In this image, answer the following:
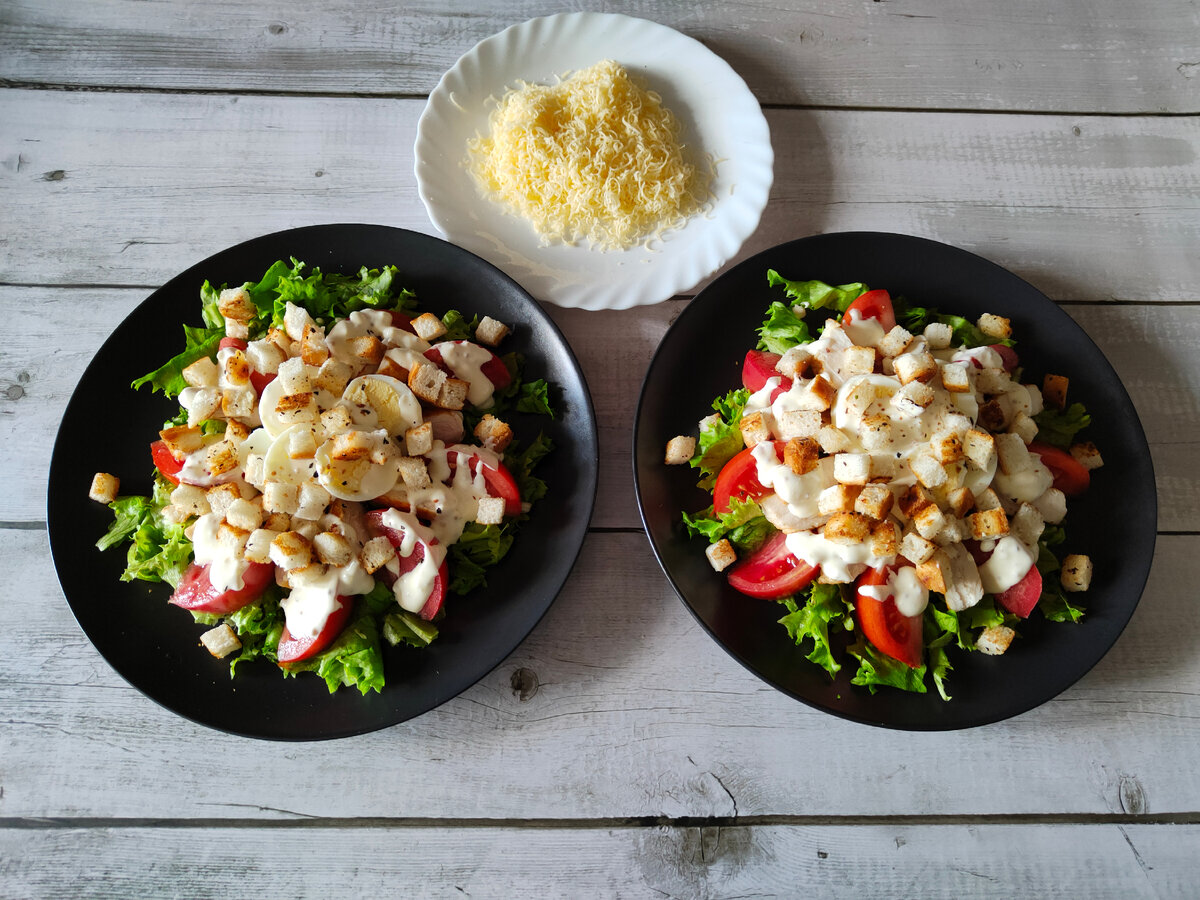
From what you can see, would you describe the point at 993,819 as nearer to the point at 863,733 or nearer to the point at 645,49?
the point at 863,733

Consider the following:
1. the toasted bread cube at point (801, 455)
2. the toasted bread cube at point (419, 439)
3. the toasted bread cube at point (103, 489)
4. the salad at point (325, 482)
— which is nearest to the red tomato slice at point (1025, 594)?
the toasted bread cube at point (801, 455)

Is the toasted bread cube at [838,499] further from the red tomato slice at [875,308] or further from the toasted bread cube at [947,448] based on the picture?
the red tomato slice at [875,308]

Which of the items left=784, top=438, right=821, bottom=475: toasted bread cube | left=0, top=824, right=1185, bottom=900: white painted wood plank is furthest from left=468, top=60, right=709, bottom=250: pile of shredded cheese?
left=0, top=824, right=1185, bottom=900: white painted wood plank

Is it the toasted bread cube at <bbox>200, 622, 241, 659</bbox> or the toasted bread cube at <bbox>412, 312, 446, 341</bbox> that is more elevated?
the toasted bread cube at <bbox>412, 312, 446, 341</bbox>

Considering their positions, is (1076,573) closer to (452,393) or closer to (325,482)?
(452,393)

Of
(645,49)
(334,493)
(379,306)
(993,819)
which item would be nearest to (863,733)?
(993,819)

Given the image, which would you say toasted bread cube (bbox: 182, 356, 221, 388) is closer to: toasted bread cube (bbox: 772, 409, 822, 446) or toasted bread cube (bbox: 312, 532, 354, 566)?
toasted bread cube (bbox: 312, 532, 354, 566)
